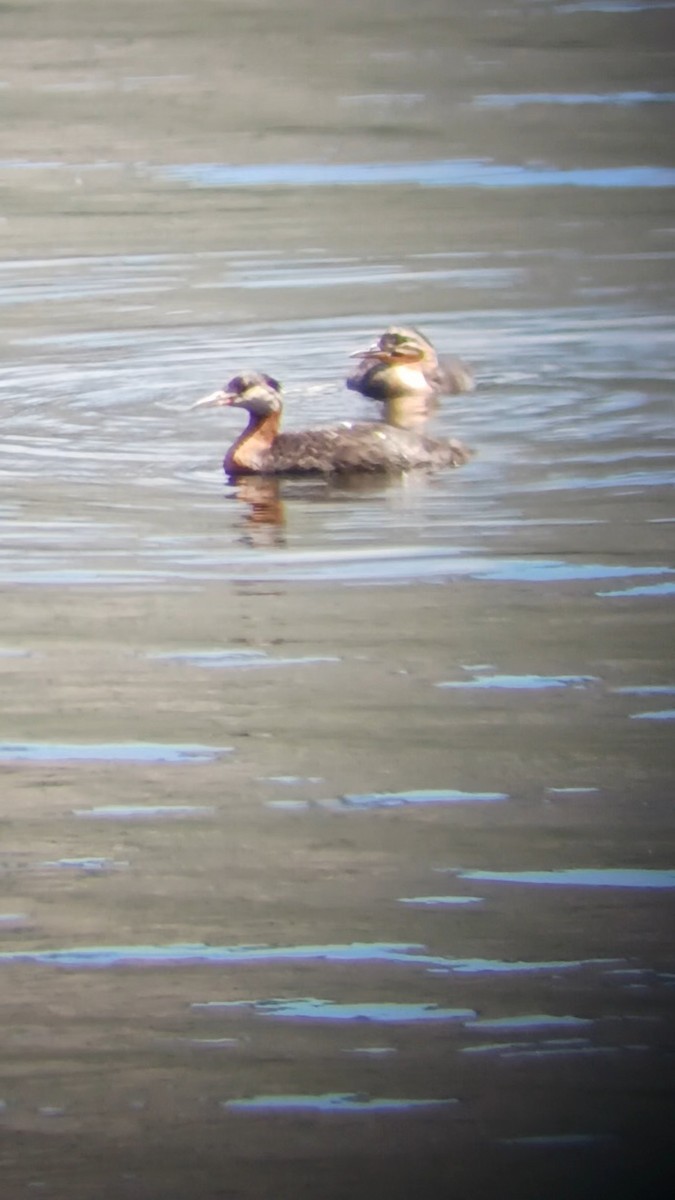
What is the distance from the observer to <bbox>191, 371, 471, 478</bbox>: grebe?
983 cm

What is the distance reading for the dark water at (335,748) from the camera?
464cm

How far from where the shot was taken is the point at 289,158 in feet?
60.0

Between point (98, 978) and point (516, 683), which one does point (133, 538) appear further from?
point (98, 978)

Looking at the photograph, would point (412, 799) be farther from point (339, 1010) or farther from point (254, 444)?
point (254, 444)

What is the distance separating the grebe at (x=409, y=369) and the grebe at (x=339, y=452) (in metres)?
1.39

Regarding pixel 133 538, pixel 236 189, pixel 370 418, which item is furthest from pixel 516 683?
pixel 236 189

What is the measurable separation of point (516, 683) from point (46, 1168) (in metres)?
2.64

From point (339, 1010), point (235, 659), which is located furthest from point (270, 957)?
point (235, 659)

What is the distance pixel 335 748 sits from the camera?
637cm

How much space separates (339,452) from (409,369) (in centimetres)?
166

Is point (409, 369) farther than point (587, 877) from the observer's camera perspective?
Yes

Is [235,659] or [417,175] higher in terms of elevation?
[235,659]

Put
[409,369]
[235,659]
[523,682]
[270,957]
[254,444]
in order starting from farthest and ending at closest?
[409,369]
[254,444]
[235,659]
[523,682]
[270,957]

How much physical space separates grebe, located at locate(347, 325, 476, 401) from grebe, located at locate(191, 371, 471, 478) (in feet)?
4.55
